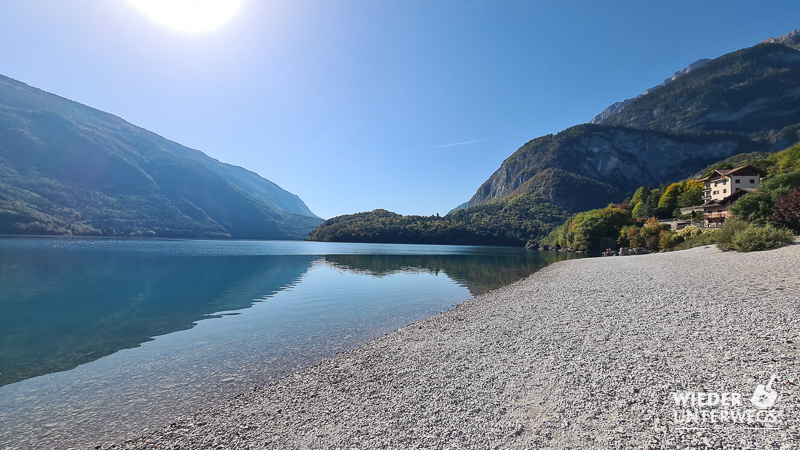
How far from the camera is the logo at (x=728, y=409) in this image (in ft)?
15.4

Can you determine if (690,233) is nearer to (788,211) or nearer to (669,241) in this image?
(669,241)

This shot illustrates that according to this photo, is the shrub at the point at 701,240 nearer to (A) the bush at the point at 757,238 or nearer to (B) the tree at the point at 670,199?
(A) the bush at the point at 757,238

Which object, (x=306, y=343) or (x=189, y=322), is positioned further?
(x=189, y=322)

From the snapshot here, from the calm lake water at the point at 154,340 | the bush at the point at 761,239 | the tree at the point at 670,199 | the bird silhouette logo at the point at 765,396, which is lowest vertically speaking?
the calm lake water at the point at 154,340

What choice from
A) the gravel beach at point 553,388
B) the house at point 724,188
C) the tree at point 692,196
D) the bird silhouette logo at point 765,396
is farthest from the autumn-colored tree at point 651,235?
the bird silhouette logo at point 765,396

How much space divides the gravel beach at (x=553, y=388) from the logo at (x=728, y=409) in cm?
3

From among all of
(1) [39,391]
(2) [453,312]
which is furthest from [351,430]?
(2) [453,312]

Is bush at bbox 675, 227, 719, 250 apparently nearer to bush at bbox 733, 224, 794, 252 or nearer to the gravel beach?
bush at bbox 733, 224, 794, 252

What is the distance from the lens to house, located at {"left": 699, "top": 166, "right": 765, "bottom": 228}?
154 feet

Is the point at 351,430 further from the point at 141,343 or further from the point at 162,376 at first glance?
the point at 141,343

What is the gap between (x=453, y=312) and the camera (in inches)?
665

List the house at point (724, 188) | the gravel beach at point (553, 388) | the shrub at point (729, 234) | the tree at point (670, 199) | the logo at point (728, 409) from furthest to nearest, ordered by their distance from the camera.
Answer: the tree at point (670, 199) → the house at point (724, 188) → the shrub at point (729, 234) → the gravel beach at point (553, 388) → the logo at point (728, 409)

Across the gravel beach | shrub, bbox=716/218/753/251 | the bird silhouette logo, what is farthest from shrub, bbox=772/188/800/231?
the bird silhouette logo

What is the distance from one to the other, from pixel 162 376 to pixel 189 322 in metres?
7.43
